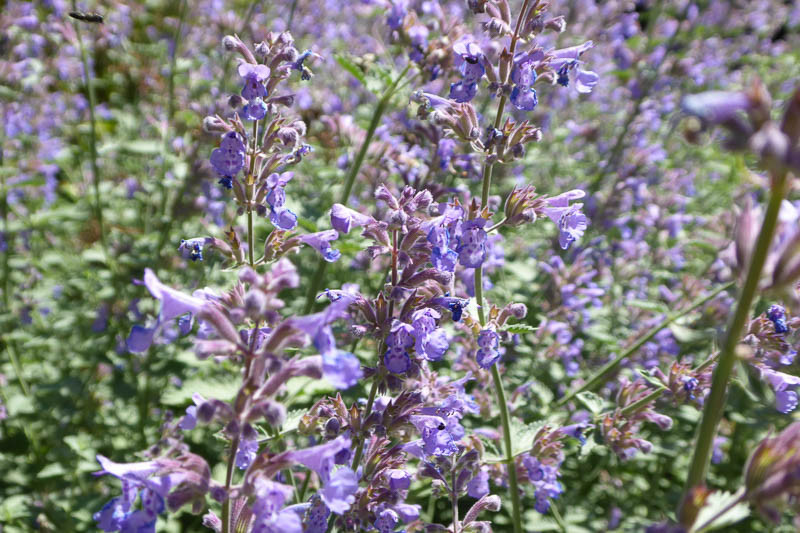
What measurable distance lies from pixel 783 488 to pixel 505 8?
7.11 feet

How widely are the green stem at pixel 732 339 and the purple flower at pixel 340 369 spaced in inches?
34.2

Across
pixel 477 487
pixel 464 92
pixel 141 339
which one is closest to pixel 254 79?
pixel 464 92

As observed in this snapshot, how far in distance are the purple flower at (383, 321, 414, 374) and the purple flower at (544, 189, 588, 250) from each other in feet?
3.08

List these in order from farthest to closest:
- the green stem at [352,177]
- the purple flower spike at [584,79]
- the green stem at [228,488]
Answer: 1. the green stem at [352,177]
2. the purple flower spike at [584,79]
3. the green stem at [228,488]

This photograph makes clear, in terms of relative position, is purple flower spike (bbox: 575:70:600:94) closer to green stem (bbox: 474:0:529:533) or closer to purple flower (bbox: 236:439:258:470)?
green stem (bbox: 474:0:529:533)

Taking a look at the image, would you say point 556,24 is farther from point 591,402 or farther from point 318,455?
point 318,455

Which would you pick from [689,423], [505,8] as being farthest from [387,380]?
[689,423]

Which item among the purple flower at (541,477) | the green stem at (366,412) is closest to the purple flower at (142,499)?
the green stem at (366,412)

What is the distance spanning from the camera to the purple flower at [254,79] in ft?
7.73

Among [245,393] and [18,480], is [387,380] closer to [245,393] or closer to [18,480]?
[245,393]

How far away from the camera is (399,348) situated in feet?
6.82

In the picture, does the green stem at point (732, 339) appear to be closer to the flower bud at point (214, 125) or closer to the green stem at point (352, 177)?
the flower bud at point (214, 125)

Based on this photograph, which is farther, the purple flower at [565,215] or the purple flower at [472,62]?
the purple flower at [565,215]

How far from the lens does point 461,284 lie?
3523mm
